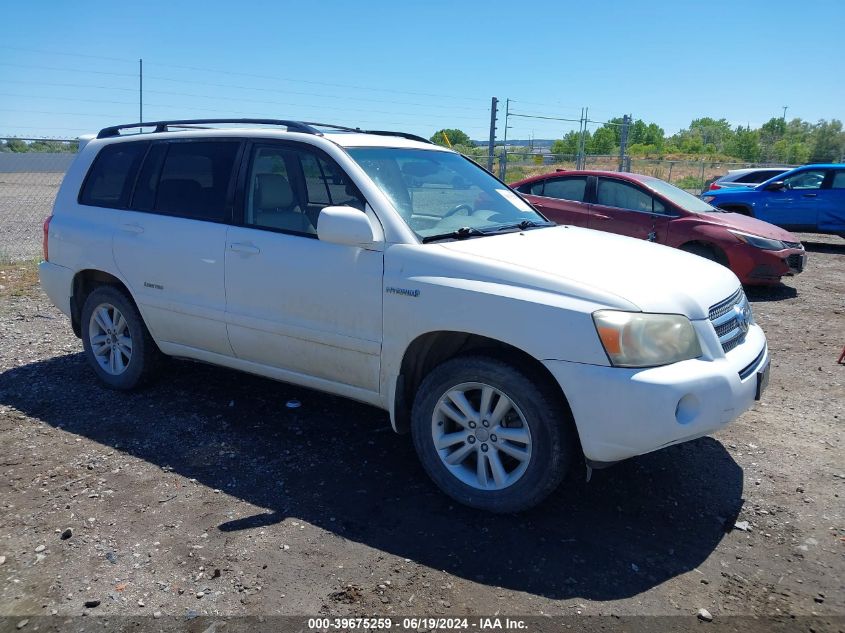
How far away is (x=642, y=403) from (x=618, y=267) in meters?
0.82

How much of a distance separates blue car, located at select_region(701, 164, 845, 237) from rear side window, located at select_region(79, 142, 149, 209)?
11727 millimetres

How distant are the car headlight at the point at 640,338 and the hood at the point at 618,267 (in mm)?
74

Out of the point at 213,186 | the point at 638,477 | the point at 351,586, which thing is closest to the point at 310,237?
the point at 213,186

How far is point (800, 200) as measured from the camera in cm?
1370

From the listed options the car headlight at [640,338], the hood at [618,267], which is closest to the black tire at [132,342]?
the hood at [618,267]

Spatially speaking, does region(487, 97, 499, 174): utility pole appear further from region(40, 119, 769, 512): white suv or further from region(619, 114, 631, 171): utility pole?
region(40, 119, 769, 512): white suv

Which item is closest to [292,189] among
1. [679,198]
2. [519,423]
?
[519,423]

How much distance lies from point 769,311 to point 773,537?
5.46m

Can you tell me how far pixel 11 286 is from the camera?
8609mm

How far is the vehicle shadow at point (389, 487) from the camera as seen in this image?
10.5 feet

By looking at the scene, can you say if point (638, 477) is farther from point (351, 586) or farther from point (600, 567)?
point (351, 586)

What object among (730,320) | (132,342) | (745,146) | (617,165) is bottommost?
(132,342)

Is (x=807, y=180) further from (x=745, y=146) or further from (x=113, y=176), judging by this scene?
(x=745, y=146)

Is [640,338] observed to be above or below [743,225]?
below
